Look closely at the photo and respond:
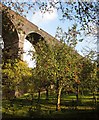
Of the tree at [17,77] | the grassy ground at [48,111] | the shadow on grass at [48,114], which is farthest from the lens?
the tree at [17,77]

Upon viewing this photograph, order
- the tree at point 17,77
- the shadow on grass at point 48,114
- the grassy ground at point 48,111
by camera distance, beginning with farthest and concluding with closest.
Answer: the tree at point 17,77, the grassy ground at point 48,111, the shadow on grass at point 48,114

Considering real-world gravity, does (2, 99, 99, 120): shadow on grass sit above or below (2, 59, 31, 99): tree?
below

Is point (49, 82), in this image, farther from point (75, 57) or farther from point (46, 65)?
point (75, 57)

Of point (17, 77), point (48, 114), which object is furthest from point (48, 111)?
point (17, 77)

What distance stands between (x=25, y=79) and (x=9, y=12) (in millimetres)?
24694

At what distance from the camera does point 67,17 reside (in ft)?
21.8

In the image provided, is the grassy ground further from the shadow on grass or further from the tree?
the tree

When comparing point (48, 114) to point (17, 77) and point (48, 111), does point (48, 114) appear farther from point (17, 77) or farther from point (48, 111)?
point (17, 77)

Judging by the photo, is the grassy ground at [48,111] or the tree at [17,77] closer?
the grassy ground at [48,111]

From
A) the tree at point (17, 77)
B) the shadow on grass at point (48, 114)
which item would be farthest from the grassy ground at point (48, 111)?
the tree at point (17, 77)

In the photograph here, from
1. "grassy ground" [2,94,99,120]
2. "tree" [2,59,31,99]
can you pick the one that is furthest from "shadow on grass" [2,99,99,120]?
"tree" [2,59,31,99]

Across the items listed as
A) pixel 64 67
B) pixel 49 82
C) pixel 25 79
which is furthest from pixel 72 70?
pixel 25 79

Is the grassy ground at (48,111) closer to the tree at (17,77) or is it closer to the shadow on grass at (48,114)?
the shadow on grass at (48,114)

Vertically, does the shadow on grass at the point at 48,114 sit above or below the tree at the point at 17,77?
below
